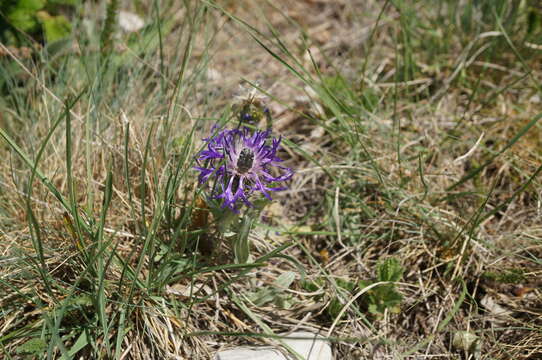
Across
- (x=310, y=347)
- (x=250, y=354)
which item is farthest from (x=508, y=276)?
(x=250, y=354)

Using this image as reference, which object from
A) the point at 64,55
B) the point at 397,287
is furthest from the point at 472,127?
the point at 64,55

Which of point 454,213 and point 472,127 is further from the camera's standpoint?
point 472,127

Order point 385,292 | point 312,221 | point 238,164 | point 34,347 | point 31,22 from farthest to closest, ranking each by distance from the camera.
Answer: point 31,22, point 312,221, point 385,292, point 238,164, point 34,347

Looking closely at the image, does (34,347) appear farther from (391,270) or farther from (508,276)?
(508,276)

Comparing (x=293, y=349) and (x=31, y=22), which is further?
(x=31, y=22)

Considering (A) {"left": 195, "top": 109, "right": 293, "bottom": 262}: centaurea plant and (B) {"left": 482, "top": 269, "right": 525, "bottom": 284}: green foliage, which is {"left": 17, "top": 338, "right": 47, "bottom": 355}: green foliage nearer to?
(A) {"left": 195, "top": 109, "right": 293, "bottom": 262}: centaurea plant

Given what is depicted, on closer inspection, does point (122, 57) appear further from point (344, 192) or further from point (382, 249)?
point (382, 249)

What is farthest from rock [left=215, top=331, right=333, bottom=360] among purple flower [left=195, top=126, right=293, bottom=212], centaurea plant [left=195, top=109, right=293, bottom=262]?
purple flower [left=195, top=126, right=293, bottom=212]

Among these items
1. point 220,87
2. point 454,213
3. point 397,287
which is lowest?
point 397,287
